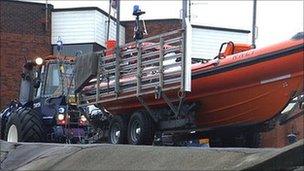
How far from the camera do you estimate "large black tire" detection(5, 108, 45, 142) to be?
12.0m

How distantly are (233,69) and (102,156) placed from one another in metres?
3.37

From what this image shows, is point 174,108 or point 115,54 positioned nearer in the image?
point 174,108

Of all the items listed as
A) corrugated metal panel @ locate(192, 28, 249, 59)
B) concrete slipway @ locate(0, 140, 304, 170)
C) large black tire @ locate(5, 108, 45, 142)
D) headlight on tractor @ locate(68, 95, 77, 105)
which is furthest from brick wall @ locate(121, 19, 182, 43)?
concrete slipway @ locate(0, 140, 304, 170)

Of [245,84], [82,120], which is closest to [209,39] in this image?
[82,120]

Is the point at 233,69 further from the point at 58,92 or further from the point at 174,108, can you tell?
the point at 58,92

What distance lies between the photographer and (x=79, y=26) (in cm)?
2162

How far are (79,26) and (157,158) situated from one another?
16.9m

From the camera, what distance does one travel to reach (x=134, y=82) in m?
9.29

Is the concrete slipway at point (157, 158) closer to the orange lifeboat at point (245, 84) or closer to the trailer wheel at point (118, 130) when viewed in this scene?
the orange lifeboat at point (245, 84)

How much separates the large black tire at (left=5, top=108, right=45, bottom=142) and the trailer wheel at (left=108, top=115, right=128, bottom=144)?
2.22 meters

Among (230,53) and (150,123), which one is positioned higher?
(230,53)

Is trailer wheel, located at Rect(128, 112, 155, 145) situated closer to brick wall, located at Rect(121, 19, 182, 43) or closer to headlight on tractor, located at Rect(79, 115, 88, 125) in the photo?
headlight on tractor, located at Rect(79, 115, 88, 125)

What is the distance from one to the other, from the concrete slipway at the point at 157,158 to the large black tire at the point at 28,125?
5.54 m

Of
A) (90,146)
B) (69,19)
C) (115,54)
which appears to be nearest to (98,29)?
(69,19)
